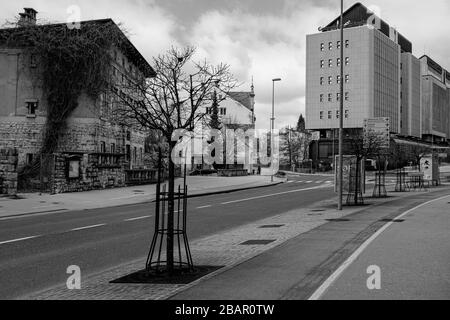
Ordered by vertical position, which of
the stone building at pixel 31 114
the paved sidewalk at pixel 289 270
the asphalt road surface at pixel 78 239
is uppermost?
the stone building at pixel 31 114

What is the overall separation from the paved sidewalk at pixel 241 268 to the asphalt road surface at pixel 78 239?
28.9 inches

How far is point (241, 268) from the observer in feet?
28.5

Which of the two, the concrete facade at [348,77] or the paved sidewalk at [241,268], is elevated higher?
the concrete facade at [348,77]

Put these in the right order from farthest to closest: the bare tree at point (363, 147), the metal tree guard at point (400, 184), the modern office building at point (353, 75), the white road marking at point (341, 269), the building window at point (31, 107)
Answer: the modern office building at point (353, 75), the building window at point (31, 107), the metal tree guard at point (400, 184), the bare tree at point (363, 147), the white road marking at point (341, 269)

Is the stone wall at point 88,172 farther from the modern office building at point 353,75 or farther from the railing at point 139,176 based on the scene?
the modern office building at point 353,75

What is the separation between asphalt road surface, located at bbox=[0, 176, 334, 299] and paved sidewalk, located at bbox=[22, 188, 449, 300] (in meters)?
0.73

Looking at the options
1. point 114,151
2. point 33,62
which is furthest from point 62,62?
point 114,151

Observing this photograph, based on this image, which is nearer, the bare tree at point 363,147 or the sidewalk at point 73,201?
the sidewalk at point 73,201

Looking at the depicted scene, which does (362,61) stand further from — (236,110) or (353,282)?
(353,282)

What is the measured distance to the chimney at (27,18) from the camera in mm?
37062

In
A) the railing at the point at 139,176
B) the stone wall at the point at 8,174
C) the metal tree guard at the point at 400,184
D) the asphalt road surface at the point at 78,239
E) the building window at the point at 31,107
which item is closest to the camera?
the asphalt road surface at the point at 78,239

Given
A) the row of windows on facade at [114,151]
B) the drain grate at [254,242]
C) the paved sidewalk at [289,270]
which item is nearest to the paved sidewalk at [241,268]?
the paved sidewalk at [289,270]

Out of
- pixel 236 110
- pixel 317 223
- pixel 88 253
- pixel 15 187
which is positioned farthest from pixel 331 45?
pixel 88 253

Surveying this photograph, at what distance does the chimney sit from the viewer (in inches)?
1459
